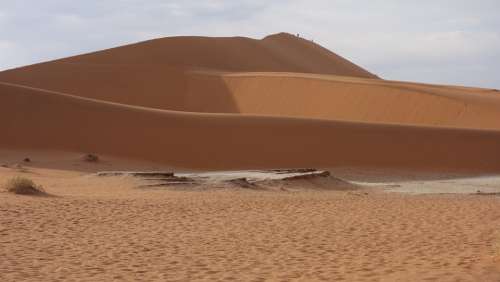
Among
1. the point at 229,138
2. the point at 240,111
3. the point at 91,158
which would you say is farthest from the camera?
the point at 240,111

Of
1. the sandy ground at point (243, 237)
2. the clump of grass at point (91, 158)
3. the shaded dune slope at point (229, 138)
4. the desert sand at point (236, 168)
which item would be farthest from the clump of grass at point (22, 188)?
the shaded dune slope at point (229, 138)

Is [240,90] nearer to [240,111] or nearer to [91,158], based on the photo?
[240,111]

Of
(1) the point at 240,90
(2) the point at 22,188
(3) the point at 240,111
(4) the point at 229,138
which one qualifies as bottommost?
(2) the point at 22,188

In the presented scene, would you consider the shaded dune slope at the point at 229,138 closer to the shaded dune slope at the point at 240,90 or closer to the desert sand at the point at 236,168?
the desert sand at the point at 236,168

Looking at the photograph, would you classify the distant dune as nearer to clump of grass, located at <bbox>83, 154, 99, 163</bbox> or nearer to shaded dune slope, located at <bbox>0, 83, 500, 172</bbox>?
shaded dune slope, located at <bbox>0, 83, 500, 172</bbox>

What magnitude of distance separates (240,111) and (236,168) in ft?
77.0

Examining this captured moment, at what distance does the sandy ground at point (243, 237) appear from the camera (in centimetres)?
820

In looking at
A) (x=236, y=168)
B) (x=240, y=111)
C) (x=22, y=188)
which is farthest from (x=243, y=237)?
(x=240, y=111)

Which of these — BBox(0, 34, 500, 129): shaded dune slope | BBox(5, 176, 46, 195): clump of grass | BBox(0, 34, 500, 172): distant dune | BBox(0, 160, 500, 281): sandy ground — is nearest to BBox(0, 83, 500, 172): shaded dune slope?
BBox(0, 34, 500, 172): distant dune

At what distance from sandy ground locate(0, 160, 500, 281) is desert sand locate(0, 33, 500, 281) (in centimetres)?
3

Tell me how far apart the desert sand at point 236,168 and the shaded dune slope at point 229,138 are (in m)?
0.08

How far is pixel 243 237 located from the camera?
11.0m

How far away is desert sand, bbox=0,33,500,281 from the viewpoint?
9000 millimetres

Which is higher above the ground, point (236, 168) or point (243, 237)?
point (236, 168)
